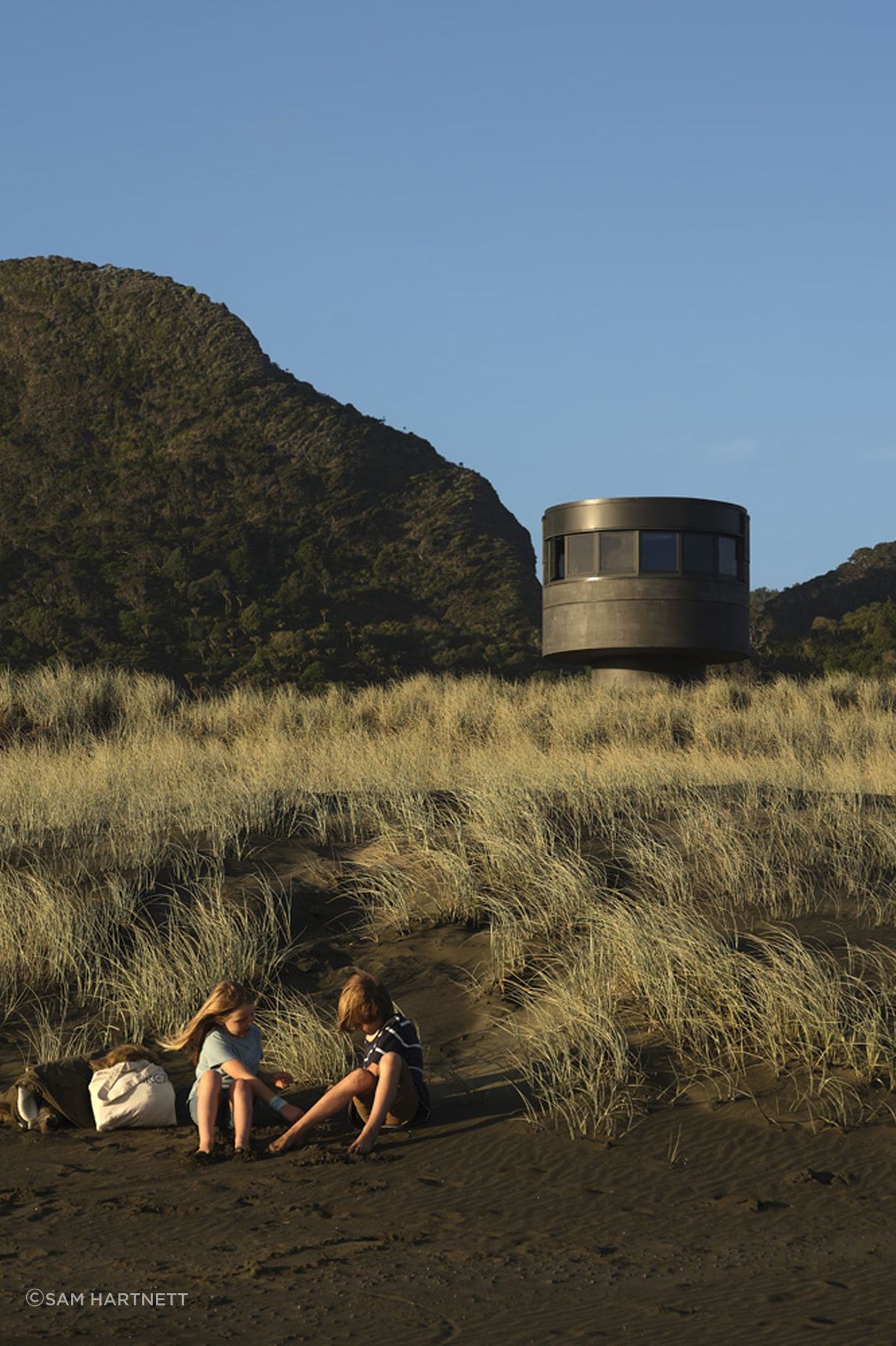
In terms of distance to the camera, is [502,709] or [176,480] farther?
[176,480]

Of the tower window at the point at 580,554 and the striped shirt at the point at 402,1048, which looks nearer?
the striped shirt at the point at 402,1048

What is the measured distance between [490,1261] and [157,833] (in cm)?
657

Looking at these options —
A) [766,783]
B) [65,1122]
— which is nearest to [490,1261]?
[65,1122]

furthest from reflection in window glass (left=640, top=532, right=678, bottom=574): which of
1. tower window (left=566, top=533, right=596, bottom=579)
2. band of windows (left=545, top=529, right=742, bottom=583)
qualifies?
tower window (left=566, top=533, right=596, bottom=579)

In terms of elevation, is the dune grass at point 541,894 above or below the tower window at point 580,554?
below

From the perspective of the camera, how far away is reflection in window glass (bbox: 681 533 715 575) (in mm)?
24359

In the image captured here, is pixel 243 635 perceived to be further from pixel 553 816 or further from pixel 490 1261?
pixel 490 1261

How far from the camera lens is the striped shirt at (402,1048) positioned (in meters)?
6.78

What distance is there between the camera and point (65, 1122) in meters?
7.12

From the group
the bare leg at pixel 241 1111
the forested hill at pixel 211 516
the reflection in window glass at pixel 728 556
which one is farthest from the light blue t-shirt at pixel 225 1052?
the forested hill at pixel 211 516

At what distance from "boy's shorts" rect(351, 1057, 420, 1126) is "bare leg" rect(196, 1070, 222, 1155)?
0.61m

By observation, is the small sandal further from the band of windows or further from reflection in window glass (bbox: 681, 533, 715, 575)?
reflection in window glass (bbox: 681, 533, 715, 575)

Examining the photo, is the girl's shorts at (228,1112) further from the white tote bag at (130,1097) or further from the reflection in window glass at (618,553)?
the reflection in window glass at (618,553)

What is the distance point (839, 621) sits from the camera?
2159 inches
